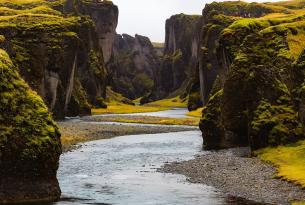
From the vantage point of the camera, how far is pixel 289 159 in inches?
2237

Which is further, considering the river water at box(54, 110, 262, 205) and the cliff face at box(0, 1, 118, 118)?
the cliff face at box(0, 1, 118, 118)

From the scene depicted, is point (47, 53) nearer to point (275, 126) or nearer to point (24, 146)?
point (275, 126)

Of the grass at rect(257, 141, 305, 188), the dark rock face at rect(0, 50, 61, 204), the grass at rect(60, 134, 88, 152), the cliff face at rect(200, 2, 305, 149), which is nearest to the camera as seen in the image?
the dark rock face at rect(0, 50, 61, 204)

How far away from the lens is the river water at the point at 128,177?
4059 cm

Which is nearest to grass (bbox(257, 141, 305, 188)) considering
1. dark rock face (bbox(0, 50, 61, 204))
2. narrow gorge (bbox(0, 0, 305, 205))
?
narrow gorge (bbox(0, 0, 305, 205))

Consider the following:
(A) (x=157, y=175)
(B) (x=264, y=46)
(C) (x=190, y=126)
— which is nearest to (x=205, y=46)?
(C) (x=190, y=126)

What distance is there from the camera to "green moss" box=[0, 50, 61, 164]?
3925cm

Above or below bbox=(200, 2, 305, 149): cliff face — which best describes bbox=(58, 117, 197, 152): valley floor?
below

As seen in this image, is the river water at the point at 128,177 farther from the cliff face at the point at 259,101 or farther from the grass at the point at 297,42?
the grass at the point at 297,42

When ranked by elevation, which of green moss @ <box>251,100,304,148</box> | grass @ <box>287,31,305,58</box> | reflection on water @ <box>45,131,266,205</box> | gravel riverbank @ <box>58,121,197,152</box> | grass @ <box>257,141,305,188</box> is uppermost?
grass @ <box>287,31,305,58</box>

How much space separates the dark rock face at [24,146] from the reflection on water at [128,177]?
8.26ft

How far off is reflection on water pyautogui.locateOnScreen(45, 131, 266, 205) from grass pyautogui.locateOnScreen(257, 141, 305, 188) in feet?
28.0

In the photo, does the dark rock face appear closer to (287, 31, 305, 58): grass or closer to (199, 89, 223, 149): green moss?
(199, 89, 223, 149): green moss

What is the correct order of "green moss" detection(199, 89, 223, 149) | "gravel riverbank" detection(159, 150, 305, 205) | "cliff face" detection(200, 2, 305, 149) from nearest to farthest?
"gravel riverbank" detection(159, 150, 305, 205) → "cliff face" detection(200, 2, 305, 149) → "green moss" detection(199, 89, 223, 149)
